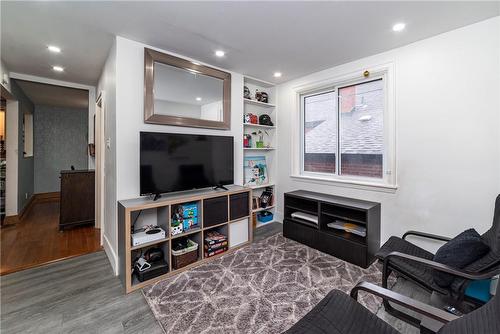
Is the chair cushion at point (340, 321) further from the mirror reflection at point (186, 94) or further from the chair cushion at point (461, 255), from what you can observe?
the mirror reflection at point (186, 94)

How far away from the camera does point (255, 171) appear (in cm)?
386

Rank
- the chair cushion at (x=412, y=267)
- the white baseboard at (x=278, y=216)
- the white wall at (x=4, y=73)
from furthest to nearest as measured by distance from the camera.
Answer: the white baseboard at (x=278, y=216) < the white wall at (x=4, y=73) < the chair cushion at (x=412, y=267)

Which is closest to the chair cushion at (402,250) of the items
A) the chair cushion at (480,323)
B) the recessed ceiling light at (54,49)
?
the chair cushion at (480,323)

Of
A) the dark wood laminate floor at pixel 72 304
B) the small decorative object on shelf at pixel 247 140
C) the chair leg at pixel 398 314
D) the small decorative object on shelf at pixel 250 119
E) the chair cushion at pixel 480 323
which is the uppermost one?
the small decorative object on shelf at pixel 250 119

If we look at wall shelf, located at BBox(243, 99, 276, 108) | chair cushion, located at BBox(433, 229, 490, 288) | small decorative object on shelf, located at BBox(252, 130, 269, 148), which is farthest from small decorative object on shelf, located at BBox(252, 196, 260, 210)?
chair cushion, located at BBox(433, 229, 490, 288)

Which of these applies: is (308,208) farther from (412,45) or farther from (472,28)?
(472,28)

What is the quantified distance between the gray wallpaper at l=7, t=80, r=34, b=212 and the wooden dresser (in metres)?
1.22

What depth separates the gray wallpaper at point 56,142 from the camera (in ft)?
18.4

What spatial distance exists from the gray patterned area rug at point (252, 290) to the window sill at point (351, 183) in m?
0.92

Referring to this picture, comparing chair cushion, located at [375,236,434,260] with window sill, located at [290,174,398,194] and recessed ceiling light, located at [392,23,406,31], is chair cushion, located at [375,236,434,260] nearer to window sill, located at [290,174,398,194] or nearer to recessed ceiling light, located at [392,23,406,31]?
window sill, located at [290,174,398,194]

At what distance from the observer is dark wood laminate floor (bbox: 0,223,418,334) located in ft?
5.37

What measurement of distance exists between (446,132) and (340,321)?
2.20 meters

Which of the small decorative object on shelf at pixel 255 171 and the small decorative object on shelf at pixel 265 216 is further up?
the small decorative object on shelf at pixel 255 171

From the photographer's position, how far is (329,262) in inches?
101
